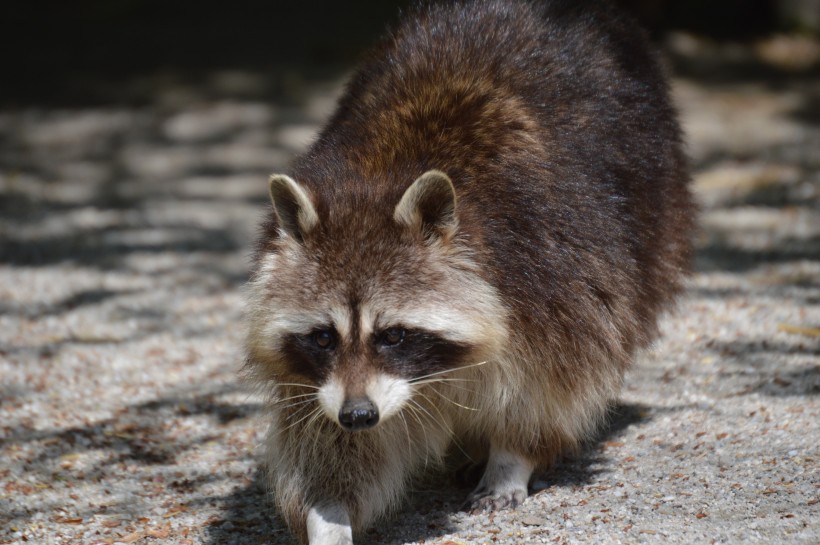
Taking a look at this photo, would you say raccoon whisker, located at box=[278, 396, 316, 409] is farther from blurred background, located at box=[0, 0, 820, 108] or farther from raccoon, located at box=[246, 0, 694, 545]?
blurred background, located at box=[0, 0, 820, 108]

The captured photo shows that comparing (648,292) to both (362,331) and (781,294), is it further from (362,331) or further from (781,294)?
(781,294)

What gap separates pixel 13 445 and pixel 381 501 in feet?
5.96

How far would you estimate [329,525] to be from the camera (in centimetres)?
388

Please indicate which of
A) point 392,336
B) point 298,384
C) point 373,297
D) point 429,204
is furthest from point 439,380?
point 429,204

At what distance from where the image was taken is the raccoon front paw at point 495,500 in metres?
4.15

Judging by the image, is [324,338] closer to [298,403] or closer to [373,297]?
→ [373,297]

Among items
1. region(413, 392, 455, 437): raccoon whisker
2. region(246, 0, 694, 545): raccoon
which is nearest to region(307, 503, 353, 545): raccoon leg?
region(246, 0, 694, 545): raccoon

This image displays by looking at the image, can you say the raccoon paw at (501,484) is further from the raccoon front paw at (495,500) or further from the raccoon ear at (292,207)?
the raccoon ear at (292,207)

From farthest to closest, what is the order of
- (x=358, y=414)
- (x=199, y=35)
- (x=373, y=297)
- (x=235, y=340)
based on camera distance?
(x=199, y=35) → (x=235, y=340) → (x=373, y=297) → (x=358, y=414)

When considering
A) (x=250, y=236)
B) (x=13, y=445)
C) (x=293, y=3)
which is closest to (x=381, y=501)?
(x=13, y=445)

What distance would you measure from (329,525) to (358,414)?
0.60 metres

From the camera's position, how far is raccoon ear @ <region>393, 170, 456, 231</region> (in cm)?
368

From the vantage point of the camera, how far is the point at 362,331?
12.0 feet

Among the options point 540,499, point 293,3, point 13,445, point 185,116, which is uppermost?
point 293,3
